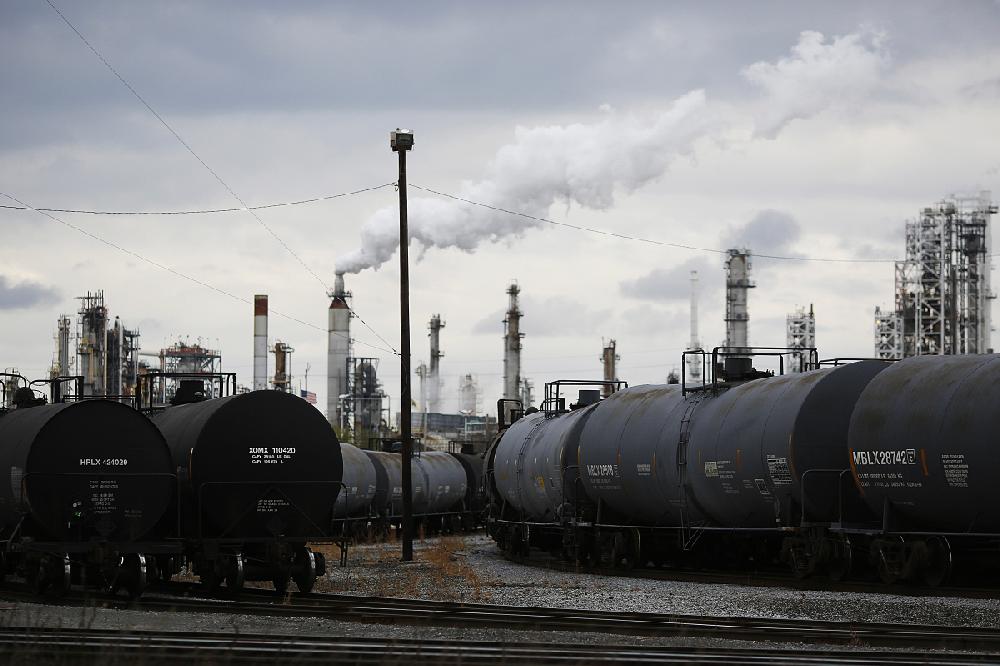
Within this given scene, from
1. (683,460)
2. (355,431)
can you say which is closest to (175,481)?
(683,460)

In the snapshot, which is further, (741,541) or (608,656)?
(741,541)

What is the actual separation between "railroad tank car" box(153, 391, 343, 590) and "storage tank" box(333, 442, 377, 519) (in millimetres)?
19698

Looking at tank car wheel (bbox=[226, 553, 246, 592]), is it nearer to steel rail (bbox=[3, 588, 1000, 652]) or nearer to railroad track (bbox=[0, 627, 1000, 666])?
steel rail (bbox=[3, 588, 1000, 652])

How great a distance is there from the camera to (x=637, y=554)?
87.6ft

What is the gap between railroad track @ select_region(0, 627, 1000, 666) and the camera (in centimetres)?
1088

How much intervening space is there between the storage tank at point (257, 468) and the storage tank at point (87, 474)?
0.54 meters

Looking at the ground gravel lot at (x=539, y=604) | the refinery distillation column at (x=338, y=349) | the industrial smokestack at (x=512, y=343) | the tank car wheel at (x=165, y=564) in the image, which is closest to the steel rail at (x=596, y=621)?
the ground gravel lot at (x=539, y=604)

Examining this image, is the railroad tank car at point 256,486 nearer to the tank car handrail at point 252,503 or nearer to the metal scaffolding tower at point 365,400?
the tank car handrail at point 252,503

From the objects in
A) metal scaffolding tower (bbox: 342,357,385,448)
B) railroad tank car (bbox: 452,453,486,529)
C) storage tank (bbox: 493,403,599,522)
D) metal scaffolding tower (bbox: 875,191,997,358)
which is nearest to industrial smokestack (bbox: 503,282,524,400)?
metal scaffolding tower (bbox: 342,357,385,448)

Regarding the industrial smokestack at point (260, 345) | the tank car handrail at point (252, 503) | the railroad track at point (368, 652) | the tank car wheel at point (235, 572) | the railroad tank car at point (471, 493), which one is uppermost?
the industrial smokestack at point (260, 345)

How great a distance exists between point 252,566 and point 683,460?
27.3ft

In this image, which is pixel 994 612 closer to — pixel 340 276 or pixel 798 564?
pixel 798 564

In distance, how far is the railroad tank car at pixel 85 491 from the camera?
18531 mm

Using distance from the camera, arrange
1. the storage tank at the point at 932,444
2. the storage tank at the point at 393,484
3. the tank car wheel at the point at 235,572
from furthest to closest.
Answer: the storage tank at the point at 393,484, the tank car wheel at the point at 235,572, the storage tank at the point at 932,444
